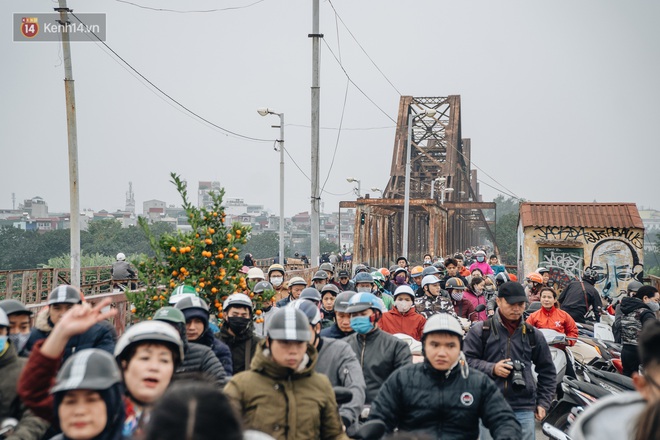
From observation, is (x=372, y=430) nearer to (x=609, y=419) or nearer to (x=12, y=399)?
(x=609, y=419)

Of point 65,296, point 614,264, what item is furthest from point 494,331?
point 614,264

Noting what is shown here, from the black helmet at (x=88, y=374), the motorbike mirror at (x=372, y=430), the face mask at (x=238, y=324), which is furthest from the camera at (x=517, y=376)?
the black helmet at (x=88, y=374)

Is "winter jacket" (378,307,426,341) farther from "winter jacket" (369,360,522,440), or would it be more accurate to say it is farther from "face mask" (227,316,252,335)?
"winter jacket" (369,360,522,440)

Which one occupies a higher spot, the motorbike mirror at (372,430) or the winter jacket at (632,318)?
the motorbike mirror at (372,430)

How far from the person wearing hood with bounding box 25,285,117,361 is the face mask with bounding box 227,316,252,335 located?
1052mm

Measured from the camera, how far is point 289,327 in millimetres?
3713

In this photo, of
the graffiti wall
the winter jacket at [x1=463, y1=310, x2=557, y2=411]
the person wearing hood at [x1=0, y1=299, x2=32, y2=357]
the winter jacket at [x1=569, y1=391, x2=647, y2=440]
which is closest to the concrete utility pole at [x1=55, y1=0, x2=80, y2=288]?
the person wearing hood at [x1=0, y1=299, x2=32, y2=357]

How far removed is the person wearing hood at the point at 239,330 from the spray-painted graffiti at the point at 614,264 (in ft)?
56.5

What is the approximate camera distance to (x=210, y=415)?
194cm

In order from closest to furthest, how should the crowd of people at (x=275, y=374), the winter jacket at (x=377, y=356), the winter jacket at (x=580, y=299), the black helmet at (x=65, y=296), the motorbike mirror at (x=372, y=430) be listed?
the crowd of people at (x=275, y=374), the motorbike mirror at (x=372, y=430), the black helmet at (x=65, y=296), the winter jacket at (x=377, y=356), the winter jacket at (x=580, y=299)

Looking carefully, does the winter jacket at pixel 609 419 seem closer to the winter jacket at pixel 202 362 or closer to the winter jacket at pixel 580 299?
the winter jacket at pixel 202 362

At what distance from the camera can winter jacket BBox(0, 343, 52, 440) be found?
365 centimetres

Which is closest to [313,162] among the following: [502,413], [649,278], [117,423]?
[649,278]

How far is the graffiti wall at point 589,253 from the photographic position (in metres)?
21.6
